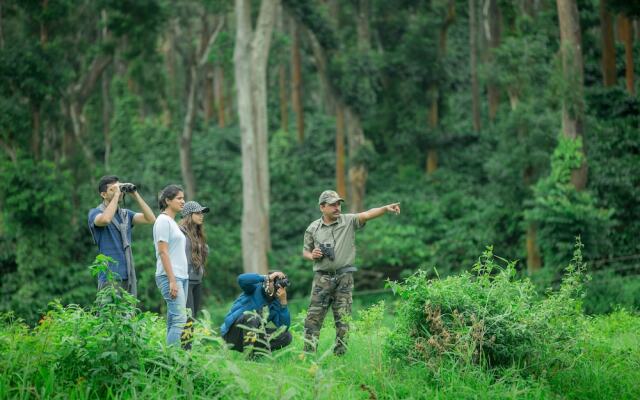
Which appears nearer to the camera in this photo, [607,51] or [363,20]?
[607,51]

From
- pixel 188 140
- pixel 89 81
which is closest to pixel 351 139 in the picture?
pixel 188 140

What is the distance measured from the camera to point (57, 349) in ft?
22.8

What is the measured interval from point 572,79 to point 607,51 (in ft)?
19.3

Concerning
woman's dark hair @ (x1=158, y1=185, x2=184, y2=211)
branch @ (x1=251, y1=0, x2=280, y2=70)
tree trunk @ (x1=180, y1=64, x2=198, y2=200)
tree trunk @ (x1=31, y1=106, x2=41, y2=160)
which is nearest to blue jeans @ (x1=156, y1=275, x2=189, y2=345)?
woman's dark hair @ (x1=158, y1=185, x2=184, y2=211)

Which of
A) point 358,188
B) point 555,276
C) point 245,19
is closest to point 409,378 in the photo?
point 555,276

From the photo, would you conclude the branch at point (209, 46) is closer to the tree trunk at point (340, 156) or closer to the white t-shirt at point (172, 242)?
the tree trunk at point (340, 156)

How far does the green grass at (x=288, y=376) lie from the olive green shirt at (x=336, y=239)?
77 cm

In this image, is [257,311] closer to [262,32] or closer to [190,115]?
[262,32]

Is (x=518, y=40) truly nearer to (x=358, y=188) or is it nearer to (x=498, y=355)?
(x=358, y=188)

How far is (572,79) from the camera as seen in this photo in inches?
822

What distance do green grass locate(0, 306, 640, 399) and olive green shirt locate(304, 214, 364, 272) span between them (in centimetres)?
77

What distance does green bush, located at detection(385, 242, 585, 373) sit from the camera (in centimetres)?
762

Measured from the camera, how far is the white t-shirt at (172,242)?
8.23m


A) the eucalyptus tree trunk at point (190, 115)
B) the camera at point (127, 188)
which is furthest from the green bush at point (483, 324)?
the eucalyptus tree trunk at point (190, 115)
